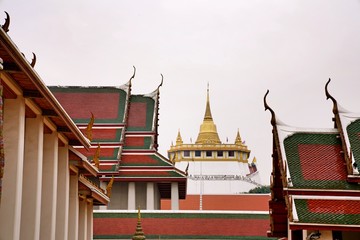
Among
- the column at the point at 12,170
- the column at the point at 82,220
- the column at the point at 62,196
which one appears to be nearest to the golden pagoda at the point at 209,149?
the column at the point at 82,220

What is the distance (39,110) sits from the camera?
1250cm

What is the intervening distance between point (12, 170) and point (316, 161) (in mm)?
5266

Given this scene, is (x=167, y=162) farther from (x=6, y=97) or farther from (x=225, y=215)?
(x=6, y=97)

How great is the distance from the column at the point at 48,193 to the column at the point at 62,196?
3.93 feet

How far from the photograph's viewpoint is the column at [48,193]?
13.5 m

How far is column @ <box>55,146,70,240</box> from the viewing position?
14898 mm

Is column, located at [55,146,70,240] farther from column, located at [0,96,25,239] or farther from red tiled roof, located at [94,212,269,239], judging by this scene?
red tiled roof, located at [94,212,269,239]

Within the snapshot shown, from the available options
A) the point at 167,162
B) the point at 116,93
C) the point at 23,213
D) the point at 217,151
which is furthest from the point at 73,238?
the point at 217,151

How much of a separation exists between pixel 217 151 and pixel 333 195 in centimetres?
4721

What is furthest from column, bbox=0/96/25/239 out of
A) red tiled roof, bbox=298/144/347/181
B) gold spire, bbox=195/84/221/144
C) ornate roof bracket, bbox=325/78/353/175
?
gold spire, bbox=195/84/221/144

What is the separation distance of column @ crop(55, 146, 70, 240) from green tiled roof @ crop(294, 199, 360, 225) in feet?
16.2

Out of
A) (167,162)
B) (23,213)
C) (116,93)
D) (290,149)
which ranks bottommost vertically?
(23,213)

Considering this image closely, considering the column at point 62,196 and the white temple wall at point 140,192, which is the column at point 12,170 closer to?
the column at point 62,196

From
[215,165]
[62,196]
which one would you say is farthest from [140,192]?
[215,165]
